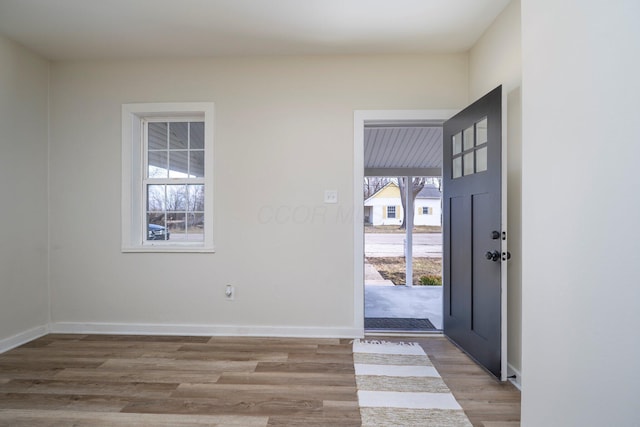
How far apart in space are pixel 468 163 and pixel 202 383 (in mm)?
2665

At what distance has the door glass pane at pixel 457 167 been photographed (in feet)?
8.85

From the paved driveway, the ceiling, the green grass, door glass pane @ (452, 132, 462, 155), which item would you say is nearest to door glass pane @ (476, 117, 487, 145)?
door glass pane @ (452, 132, 462, 155)

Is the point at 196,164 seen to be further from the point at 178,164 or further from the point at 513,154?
the point at 513,154

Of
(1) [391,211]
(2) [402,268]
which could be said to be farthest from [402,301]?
(1) [391,211]

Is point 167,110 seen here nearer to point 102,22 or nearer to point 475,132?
point 102,22

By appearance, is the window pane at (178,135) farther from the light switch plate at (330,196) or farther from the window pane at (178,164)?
the light switch plate at (330,196)

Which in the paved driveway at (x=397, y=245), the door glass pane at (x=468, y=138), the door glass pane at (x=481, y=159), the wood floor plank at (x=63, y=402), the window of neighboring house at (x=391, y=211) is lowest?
the wood floor plank at (x=63, y=402)

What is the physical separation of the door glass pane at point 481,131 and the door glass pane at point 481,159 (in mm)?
69

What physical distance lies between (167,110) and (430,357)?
10.9ft

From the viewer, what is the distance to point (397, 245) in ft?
28.6

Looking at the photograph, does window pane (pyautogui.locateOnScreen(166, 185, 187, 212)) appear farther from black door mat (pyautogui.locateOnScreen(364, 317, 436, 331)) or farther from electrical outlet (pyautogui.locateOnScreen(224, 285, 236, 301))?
black door mat (pyautogui.locateOnScreen(364, 317, 436, 331))

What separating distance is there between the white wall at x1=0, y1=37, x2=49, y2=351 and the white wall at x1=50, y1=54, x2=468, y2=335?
4.2 inches

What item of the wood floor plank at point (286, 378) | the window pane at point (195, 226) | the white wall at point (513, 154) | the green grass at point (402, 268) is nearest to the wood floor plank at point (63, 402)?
the wood floor plank at point (286, 378)

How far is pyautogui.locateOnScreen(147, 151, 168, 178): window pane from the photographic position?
3.18 meters
